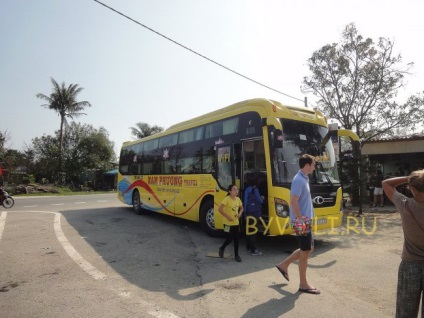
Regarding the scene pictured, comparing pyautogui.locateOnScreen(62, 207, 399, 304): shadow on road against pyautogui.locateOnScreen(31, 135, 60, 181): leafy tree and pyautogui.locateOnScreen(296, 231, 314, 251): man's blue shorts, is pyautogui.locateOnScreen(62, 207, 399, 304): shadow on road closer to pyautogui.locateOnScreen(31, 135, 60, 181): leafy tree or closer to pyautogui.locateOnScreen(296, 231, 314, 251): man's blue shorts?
pyautogui.locateOnScreen(296, 231, 314, 251): man's blue shorts

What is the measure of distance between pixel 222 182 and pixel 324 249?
2.94 meters

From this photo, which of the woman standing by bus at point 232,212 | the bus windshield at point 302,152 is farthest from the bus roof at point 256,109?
the woman standing by bus at point 232,212

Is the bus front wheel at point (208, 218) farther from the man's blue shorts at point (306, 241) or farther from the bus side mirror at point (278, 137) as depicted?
the man's blue shorts at point (306, 241)

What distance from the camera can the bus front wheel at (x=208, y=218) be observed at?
339 inches

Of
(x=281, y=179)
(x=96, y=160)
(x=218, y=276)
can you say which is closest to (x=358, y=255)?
(x=281, y=179)

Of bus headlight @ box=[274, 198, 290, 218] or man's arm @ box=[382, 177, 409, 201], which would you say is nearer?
man's arm @ box=[382, 177, 409, 201]

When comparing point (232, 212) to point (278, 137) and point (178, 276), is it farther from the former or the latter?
point (278, 137)

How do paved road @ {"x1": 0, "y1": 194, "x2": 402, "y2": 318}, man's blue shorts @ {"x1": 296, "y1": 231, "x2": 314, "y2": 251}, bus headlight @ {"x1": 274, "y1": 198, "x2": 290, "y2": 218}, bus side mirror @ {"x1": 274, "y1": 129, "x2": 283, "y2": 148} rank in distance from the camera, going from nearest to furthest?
paved road @ {"x1": 0, "y1": 194, "x2": 402, "y2": 318}, man's blue shorts @ {"x1": 296, "y1": 231, "x2": 314, "y2": 251}, bus side mirror @ {"x1": 274, "y1": 129, "x2": 283, "y2": 148}, bus headlight @ {"x1": 274, "y1": 198, "x2": 290, "y2": 218}

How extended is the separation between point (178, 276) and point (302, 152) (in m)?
3.98

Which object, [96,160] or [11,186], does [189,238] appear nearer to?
[11,186]

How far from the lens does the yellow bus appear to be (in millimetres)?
6941

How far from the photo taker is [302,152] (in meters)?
7.36

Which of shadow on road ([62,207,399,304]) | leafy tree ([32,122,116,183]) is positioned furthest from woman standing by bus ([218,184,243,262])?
leafy tree ([32,122,116,183])

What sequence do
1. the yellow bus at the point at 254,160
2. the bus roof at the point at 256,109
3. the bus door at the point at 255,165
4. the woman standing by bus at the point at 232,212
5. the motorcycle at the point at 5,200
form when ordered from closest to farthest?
the woman standing by bus at the point at 232,212
the yellow bus at the point at 254,160
the bus door at the point at 255,165
the bus roof at the point at 256,109
the motorcycle at the point at 5,200
